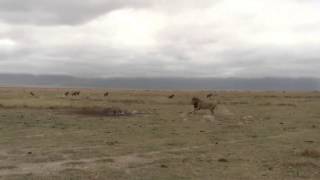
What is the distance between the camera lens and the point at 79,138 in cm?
2706

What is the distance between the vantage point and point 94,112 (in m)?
47.0

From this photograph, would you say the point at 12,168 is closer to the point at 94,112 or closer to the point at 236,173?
the point at 236,173

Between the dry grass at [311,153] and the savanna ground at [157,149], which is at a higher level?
the dry grass at [311,153]

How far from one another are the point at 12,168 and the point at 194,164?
5834 millimetres

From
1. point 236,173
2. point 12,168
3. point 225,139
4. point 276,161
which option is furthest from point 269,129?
point 12,168

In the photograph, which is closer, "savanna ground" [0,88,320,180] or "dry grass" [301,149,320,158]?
"savanna ground" [0,88,320,180]

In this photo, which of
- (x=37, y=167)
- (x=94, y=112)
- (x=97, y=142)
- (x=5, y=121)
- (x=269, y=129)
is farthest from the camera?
(x=94, y=112)

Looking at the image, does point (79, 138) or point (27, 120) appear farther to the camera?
point (27, 120)

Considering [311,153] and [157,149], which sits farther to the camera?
[157,149]

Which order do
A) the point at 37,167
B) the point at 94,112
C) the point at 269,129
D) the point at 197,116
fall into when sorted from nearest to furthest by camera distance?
the point at 37,167, the point at 269,129, the point at 197,116, the point at 94,112

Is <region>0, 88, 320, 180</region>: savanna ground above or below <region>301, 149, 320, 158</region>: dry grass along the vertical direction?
below

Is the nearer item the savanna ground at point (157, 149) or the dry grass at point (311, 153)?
the savanna ground at point (157, 149)

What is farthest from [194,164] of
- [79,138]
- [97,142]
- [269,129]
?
[269,129]

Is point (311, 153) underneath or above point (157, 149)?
above
